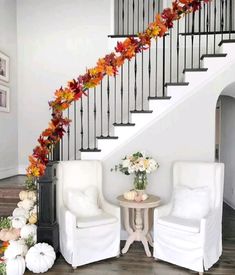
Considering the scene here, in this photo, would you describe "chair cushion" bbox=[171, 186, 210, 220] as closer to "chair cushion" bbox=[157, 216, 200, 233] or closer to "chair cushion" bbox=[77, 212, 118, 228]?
"chair cushion" bbox=[157, 216, 200, 233]

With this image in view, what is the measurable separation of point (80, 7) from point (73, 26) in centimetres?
39

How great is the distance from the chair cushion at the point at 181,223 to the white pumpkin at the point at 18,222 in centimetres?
156

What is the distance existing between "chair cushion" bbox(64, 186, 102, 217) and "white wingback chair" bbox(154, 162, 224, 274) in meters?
0.73

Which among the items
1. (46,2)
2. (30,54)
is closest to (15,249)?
(30,54)

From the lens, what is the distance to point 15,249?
9.50 ft

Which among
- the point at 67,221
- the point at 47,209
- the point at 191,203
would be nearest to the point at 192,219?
the point at 191,203

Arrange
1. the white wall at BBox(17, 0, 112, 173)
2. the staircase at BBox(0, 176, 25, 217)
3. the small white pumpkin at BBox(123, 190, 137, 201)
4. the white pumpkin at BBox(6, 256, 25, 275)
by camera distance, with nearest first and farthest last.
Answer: the white pumpkin at BBox(6, 256, 25, 275), the small white pumpkin at BBox(123, 190, 137, 201), the staircase at BBox(0, 176, 25, 217), the white wall at BBox(17, 0, 112, 173)

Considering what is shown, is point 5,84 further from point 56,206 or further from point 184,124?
point 184,124

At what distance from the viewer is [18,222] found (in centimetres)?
331

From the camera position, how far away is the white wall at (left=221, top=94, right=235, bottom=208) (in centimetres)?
538

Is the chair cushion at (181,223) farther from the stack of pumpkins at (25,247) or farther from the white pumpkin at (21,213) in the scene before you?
the white pumpkin at (21,213)

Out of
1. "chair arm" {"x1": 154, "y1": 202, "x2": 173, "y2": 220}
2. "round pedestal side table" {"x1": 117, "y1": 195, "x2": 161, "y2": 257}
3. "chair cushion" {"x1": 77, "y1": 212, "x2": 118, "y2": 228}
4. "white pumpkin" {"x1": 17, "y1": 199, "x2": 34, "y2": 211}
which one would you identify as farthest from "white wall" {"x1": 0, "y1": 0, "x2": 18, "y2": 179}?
"chair arm" {"x1": 154, "y1": 202, "x2": 173, "y2": 220}

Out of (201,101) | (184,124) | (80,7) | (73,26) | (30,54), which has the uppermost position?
(80,7)

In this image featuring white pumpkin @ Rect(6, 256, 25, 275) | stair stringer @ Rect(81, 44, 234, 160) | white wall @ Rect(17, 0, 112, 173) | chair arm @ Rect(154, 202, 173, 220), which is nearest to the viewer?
white pumpkin @ Rect(6, 256, 25, 275)
